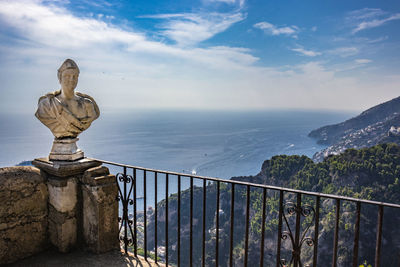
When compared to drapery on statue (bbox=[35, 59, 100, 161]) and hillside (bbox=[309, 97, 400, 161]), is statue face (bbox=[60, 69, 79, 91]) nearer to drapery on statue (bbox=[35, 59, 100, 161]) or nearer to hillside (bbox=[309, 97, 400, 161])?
drapery on statue (bbox=[35, 59, 100, 161])

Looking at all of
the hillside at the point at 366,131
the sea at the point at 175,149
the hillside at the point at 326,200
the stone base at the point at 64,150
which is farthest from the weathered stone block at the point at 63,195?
the hillside at the point at 366,131

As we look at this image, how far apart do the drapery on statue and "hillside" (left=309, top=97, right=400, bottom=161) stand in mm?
85272

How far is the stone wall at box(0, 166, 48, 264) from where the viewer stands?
9.84ft

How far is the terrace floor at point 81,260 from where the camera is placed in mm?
3127

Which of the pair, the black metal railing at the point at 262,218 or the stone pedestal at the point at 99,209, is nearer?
the black metal railing at the point at 262,218

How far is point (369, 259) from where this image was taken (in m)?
41.2

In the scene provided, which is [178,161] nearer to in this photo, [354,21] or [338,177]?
[338,177]

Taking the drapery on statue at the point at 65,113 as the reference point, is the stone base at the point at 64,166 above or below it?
below

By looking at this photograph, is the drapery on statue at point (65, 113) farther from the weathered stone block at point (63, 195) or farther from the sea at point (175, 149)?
the sea at point (175, 149)

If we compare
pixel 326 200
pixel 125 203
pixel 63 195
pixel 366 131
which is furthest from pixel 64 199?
pixel 366 131

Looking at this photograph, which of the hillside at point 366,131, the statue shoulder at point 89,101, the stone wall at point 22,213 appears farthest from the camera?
the hillside at point 366,131

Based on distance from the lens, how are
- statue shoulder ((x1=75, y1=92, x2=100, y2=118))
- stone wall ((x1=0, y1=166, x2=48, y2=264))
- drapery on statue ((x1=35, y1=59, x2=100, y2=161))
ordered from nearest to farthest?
stone wall ((x1=0, y1=166, x2=48, y2=264))
drapery on statue ((x1=35, y1=59, x2=100, y2=161))
statue shoulder ((x1=75, y1=92, x2=100, y2=118))

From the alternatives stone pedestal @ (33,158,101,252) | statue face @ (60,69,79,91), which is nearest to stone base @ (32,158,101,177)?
stone pedestal @ (33,158,101,252)

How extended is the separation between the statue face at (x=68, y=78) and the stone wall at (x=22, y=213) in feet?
3.23
